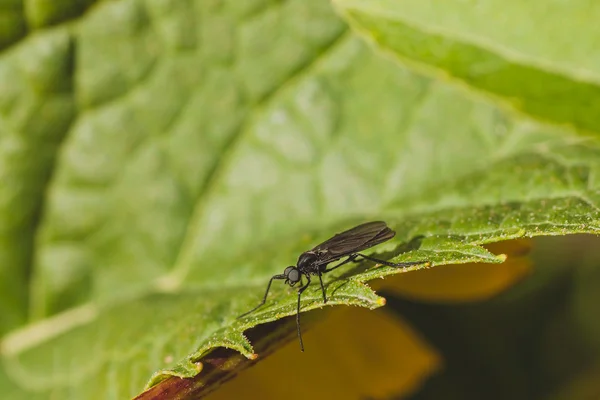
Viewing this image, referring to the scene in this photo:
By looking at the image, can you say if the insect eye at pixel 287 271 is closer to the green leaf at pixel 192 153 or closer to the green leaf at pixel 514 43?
the green leaf at pixel 192 153

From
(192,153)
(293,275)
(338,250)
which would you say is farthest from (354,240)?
(192,153)

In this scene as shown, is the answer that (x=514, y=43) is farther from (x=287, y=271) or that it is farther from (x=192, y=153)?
(x=192, y=153)

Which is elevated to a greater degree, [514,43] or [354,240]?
[514,43]

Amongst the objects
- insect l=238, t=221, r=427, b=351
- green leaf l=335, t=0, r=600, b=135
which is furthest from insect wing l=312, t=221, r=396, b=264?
green leaf l=335, t=0, r=600, b=135

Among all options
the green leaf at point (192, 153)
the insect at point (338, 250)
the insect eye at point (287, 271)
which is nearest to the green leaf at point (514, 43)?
the green leaf at point (192, 153)

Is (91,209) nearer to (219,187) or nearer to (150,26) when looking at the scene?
(219,187)

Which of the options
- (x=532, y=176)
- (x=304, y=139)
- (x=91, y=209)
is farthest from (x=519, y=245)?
Answer: (x=91, y=209)
